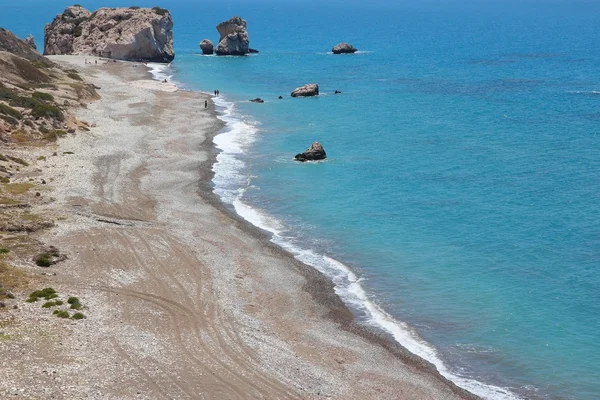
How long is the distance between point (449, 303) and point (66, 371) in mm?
19054

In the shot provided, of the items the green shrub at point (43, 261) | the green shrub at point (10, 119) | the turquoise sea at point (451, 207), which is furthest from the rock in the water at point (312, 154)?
the green shrub at point (43, 261)

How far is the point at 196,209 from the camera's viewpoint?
51.0 m

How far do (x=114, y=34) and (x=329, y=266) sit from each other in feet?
361

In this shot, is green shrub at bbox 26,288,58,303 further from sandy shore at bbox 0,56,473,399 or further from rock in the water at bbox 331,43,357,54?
rock in the water at bbox 331,43,357,54

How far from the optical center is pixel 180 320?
32656 mm

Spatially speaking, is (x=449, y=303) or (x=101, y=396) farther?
(x=449, y=303)

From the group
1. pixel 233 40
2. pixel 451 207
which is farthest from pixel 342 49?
pixel 451 207

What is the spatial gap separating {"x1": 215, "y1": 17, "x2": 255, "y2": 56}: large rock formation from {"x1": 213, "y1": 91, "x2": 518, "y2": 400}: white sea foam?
8581 cm

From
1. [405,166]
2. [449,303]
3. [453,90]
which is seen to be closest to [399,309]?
[449,303]

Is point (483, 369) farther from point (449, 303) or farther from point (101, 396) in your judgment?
point (101, 396)

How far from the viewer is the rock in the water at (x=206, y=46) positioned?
15938cm

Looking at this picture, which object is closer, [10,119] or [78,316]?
[78,316]

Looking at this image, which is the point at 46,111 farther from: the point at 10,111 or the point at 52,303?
the point at 52,303

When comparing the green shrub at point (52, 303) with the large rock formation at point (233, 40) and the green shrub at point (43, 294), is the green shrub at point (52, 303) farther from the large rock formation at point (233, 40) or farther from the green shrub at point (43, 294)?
the large rock formation at point (233, 40)
